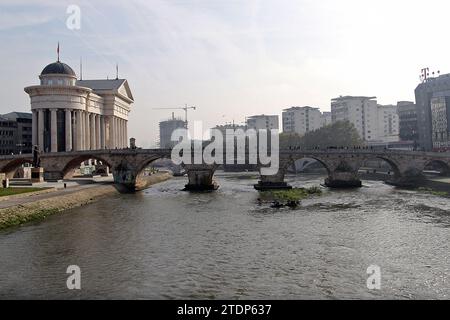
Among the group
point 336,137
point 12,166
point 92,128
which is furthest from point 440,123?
point 12,166

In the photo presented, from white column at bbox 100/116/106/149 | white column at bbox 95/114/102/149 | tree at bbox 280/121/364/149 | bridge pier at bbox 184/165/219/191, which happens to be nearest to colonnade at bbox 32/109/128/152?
white column at bbox 95/114/102/149

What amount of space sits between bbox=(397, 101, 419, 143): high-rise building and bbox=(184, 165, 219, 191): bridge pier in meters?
86.5

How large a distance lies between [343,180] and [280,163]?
11.3 m

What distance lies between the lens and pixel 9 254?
2952cm

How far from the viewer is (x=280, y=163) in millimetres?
80625

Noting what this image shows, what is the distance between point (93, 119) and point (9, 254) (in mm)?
84554

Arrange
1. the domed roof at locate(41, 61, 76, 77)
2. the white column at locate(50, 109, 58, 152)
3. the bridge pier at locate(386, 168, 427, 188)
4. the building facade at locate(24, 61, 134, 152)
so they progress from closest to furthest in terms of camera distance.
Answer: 1. the bridge pier at locate(386, 168, 427, 188)
2. the white column at locate(50, 109, 58, 152)
3. the building facade at locate(24, 61, 134, 152)
4. the domed roof at locate(41, 61, 76, 77)

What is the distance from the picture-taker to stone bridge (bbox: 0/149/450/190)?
262ft

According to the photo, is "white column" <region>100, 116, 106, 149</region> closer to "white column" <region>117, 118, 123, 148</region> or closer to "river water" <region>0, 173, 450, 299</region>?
"white column" <region>117, 118, 123, 148</region>

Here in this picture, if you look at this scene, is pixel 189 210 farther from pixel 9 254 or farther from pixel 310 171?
pixel 310 171

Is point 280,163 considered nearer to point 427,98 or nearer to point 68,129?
point 68,129

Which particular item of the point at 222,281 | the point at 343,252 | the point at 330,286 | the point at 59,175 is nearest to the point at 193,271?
the point at 222,281

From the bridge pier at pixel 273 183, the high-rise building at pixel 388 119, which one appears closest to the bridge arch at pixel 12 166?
the bridge pier at pixel 273 183

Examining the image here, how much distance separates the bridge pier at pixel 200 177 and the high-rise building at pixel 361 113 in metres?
107
